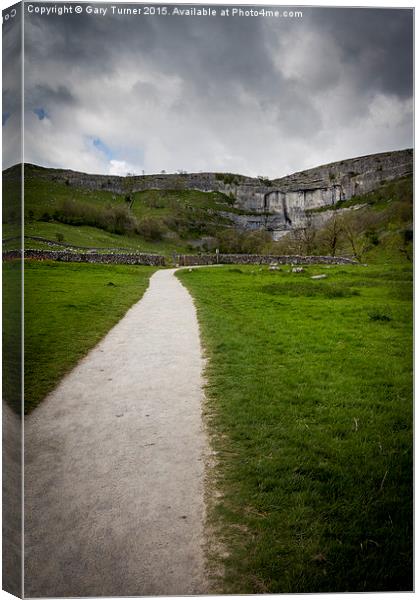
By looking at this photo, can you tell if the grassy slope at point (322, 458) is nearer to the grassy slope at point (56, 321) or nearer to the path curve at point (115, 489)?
the path curve at point (115, 489)

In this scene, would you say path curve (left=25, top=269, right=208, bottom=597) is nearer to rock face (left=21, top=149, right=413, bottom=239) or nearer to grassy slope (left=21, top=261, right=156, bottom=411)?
grassy slope (left=21, top=261, right=156, bottom=411)

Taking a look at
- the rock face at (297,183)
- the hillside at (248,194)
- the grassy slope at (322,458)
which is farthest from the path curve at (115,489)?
the rock face at (297,183)

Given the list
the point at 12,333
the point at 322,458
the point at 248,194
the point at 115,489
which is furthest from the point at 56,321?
the point at 322,458

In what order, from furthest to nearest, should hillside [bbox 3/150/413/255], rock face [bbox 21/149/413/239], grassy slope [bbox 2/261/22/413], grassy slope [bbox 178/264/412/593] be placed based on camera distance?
1. rock face [bbox 21/149/413/239]
2. hillside [bbox 3/150/413/255]
3. grassy slope [bbox 2/261/22/413]
4. grassy slope [bbox 178/264/412/593]

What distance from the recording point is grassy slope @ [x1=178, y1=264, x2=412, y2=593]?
237 centimetres

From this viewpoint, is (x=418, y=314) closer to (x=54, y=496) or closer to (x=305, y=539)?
(x=305, y=539)

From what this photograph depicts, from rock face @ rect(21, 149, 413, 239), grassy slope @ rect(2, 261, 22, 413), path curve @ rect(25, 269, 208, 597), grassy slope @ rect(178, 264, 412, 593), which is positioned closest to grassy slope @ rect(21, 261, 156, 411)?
grassy slope @ rect(2, 261, 22, 413)

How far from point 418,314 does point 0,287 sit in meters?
4.08

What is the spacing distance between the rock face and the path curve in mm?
2536

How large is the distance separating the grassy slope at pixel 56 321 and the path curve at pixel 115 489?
34 cm

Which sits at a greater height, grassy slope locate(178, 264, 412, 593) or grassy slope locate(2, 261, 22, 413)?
grassy slope locate(2, 261, 22, 413)

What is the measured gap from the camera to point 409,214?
347 cm

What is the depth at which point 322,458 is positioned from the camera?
3.10 metres

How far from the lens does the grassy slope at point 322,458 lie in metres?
2.37
